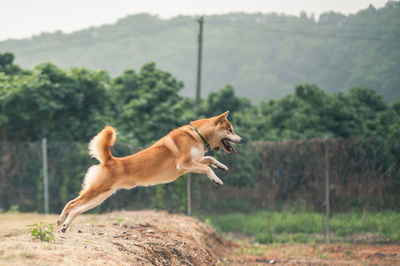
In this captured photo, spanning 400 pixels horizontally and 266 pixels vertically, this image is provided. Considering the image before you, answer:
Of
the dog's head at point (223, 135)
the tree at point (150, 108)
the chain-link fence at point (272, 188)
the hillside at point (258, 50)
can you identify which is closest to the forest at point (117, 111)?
the tree at point (150, 108)

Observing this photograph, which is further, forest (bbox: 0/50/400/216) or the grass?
forest (bbox: 0/50/400/216)

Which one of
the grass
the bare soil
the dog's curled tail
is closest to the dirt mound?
the bare soil

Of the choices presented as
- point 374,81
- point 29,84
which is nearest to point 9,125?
point 29,84

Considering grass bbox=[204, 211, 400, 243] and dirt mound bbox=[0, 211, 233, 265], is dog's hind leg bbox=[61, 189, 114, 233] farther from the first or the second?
grass bbox=[204, 211, 400, 243]

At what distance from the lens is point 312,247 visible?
30.3 ft

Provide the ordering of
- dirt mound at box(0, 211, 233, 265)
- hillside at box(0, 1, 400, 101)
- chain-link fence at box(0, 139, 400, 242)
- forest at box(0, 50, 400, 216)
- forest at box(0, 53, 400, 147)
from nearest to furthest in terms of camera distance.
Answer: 1. dirt mound at box(0, 211, 233, 265)
2. chain-link fence at box(0, 139, 400, 242)
3. forest at box(0, 50, 400, 216)
4. forest at box(0, 53, 400, 147)
5. hillside at box(0, 1, 400, 101)

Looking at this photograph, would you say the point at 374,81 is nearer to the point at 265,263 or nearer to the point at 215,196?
the point at 215,196

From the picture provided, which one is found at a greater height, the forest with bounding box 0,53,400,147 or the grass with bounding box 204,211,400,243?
the forest with bounding box 0,53,400,147

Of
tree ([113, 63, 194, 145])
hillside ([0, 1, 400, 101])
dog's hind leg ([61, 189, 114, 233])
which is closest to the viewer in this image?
dog's hind leg ([61, 189, 114, 233])

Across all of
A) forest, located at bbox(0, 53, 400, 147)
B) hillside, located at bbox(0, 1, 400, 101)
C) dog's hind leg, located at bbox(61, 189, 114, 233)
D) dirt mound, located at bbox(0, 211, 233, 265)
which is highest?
hillside, located at bbox(0, 1, 400, 101)

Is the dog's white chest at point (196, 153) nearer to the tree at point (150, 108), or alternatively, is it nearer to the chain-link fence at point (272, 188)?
the chain-link fence at point (272, 188)

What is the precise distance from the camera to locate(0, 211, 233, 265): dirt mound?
4.10 meters

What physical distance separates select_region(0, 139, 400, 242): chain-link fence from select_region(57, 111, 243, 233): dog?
15.3 ft

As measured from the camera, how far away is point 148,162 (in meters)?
5.56
